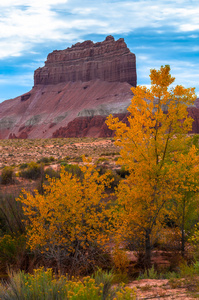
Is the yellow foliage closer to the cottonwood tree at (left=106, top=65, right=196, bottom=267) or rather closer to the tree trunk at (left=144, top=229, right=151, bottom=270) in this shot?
Answer: the cottonwood tree at (left=106, top=65, right=196, bottom=267)

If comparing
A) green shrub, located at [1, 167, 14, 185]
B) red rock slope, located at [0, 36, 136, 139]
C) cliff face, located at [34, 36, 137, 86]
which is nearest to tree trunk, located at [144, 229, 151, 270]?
green shrub, located at [1, 167, 14, 185]

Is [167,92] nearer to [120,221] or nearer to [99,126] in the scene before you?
[120,221]

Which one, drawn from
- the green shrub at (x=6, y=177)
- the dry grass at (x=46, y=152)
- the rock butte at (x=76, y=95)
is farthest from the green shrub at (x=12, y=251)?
the rock butte at (x=76, y=95)

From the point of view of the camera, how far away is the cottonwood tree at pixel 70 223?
6.79 meters

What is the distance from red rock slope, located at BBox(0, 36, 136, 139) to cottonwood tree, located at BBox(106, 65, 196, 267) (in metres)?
79.2

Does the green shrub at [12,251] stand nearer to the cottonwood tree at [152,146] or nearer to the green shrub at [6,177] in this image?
the cottonwood tree at [152,146]

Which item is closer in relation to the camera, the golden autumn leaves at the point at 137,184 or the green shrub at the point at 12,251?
the golden autumn leaves at the point at 137,184

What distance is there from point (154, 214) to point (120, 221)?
34.9 inches

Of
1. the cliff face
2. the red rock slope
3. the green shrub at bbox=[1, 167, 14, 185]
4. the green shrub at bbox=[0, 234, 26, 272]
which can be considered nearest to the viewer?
the green shrub at bbox=[0, 234, 26, 272]

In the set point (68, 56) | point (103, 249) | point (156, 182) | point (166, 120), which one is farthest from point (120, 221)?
point (68, 56)

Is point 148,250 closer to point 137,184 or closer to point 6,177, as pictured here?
point 137,184

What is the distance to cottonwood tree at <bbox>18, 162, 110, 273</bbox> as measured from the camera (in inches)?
267

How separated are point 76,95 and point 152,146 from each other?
Answer: 104 metres

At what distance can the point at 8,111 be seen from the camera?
401 feet
